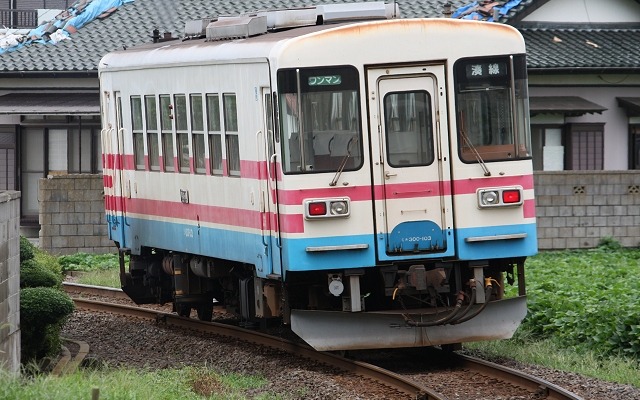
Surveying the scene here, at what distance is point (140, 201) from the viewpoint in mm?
15852

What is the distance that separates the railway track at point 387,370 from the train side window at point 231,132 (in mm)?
1779

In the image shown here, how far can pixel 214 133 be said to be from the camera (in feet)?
44.7

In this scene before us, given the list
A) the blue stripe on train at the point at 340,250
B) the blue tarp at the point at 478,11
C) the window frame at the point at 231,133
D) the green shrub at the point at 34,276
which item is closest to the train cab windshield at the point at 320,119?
the blue stripe on train at the point at 340,250

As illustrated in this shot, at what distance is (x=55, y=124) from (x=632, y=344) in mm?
17078

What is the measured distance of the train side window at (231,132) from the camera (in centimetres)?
1309

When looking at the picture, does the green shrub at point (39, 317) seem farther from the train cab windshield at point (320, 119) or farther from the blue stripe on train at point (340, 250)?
the train cab windshield at point (320, 119)

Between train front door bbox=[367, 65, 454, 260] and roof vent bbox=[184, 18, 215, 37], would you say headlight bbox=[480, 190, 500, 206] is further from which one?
roof vent bbox=[184, 18, 215, 37]

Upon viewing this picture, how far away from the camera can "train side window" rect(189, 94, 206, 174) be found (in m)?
13.9

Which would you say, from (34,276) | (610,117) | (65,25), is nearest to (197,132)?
(34,276)

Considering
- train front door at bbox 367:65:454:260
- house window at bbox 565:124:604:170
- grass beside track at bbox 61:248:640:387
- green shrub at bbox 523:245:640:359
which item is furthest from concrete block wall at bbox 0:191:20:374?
house window at bbox 565:124:604:170

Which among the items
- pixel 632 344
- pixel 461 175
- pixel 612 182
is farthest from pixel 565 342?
pixel 612 182

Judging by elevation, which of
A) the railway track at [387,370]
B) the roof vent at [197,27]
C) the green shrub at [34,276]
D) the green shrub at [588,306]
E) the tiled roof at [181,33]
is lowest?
the railway track at [387,370]

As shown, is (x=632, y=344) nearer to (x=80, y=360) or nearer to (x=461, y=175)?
(x=461, y=175)

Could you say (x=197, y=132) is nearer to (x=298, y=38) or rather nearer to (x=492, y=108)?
(x=298, y=38)
